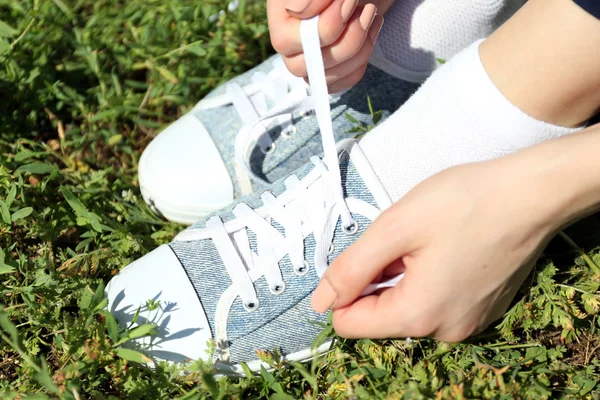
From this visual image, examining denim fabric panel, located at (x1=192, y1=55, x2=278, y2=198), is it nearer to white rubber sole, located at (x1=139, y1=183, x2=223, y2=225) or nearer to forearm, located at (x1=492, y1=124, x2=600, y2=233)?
white rubber sole, located at (x1=139, y1=183, x2=223, y2=225)

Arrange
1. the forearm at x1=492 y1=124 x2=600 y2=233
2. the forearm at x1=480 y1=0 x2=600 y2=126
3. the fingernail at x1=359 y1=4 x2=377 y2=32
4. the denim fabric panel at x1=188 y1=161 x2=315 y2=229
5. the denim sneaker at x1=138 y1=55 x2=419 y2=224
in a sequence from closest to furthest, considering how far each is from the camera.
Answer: the forearm at x1=492 y1=124 x2=600 y2=233, the forearm at x1=480 y1=0 x2=600 y2=126, the fingernail at x1=359 y1=4 x2=377 y2=32, the denim fabric panel at x1=188 y1=161 x2=315 y2=229, the denim sneaker at x1=138 y1=55 x2=419 y2=224

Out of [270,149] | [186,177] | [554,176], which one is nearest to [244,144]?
[270,149]

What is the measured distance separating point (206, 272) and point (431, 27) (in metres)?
0.85

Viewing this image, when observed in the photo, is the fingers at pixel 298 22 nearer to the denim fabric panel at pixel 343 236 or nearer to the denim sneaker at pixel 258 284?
the denim sneaker at pixel 258 284

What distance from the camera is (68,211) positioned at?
5.42ft

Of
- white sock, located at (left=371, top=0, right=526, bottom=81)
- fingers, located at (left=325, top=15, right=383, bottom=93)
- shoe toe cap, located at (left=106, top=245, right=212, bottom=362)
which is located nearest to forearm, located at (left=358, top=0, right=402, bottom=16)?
white sock, located at (left=371, top=0, right=526, bottom=81)

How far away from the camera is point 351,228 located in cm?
136

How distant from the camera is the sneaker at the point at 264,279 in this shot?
1.35 m

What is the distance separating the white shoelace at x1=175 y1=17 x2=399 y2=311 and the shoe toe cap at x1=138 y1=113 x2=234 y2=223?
0.23m

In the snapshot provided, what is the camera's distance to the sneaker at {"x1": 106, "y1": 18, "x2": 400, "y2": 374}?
1.35 m

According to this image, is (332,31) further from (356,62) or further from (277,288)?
(277,288)

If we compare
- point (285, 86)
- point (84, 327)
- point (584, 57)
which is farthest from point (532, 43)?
point (84, 327)

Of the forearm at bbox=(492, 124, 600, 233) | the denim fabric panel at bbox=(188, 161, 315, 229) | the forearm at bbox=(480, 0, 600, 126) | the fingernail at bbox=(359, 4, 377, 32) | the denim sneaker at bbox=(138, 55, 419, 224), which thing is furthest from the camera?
the denim sneaker at bbox=(138, 55, 419, 224)

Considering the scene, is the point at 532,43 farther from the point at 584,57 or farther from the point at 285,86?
the point at 285,86
